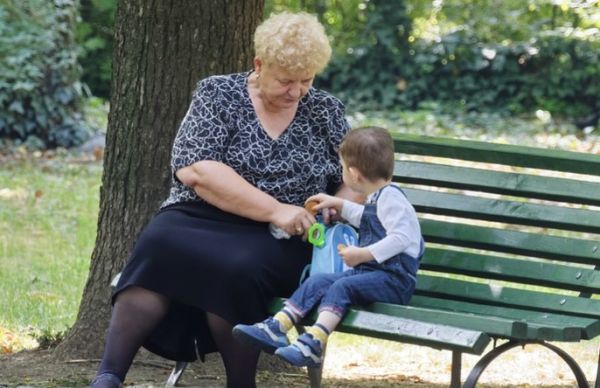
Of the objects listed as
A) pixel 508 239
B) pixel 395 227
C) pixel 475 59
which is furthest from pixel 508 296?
pixel 475 59

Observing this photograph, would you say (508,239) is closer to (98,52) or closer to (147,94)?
(147,94)

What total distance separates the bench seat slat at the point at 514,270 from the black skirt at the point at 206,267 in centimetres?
52

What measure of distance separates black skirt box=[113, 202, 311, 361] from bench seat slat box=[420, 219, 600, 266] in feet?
1.73

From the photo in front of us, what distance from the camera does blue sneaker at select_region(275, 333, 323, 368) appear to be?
3762 millimetres

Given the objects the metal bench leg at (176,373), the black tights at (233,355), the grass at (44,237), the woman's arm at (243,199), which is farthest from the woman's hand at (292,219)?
the grass at (44,237)

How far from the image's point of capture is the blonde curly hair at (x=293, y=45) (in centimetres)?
420

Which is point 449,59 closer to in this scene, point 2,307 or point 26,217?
point 26,217

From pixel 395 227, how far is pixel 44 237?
189 inches

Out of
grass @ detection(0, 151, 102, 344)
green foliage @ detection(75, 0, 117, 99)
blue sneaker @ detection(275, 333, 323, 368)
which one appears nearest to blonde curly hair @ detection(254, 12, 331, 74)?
blue sneaker @ detection(275, 333, 323, 368)

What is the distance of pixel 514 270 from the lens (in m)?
4.40

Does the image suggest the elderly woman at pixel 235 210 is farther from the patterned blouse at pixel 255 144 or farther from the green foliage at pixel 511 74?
the green foliage at pixel 511 74

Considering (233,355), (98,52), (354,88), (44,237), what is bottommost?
(44,237)

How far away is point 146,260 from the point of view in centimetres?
417

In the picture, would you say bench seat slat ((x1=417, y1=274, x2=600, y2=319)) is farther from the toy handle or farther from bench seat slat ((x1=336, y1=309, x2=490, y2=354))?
bench seat slat ((x1=336, y1=309, x2=490, y2=354))
